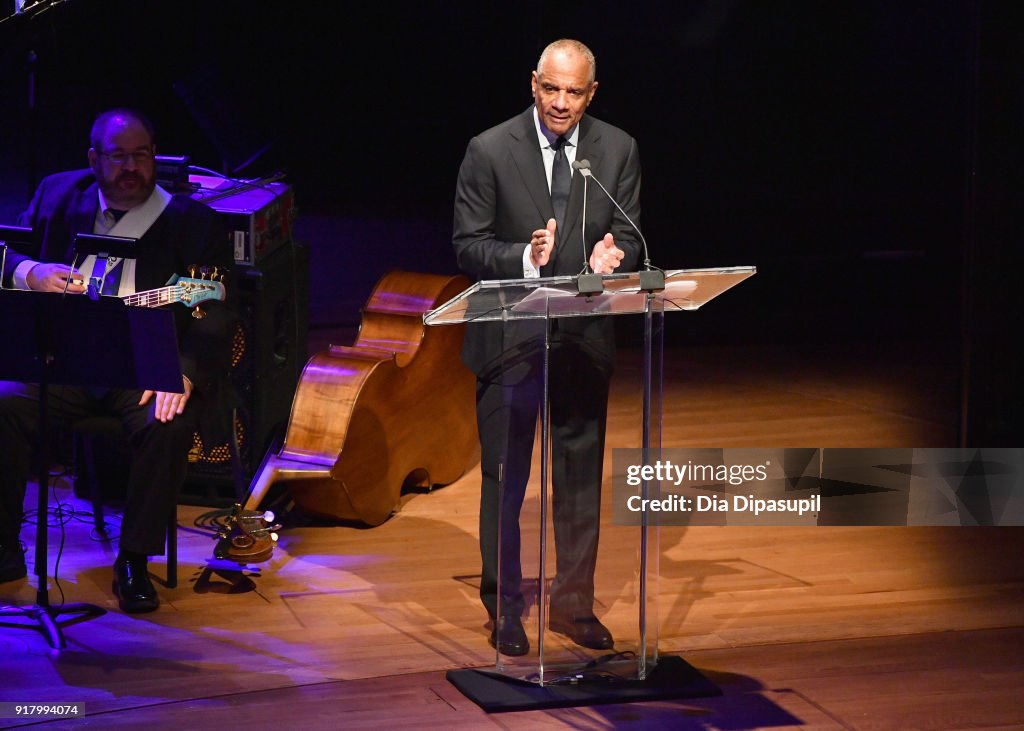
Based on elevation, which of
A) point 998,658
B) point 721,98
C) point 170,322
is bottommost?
point 998,658

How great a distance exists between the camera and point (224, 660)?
363 cm

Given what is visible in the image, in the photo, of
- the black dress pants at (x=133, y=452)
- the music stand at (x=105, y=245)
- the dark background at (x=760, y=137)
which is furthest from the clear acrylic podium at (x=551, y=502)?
the dark background at (x=760, y=137)

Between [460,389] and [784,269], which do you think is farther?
[784,269]

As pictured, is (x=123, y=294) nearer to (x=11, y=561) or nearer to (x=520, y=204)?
(x=11, y=561)

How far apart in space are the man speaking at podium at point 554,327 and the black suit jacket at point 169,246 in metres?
1.01

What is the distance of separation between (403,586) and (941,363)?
4.13m

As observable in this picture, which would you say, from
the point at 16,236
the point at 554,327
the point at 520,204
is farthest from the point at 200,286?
the point at 554,327

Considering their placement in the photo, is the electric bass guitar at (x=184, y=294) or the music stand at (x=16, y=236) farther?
the music stand at (x=16, y=236)

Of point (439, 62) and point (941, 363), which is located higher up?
point (439, 62)

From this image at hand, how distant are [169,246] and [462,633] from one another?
152cm

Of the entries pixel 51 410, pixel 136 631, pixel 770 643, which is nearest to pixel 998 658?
pixel 770 643

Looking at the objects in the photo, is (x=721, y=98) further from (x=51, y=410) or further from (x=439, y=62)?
(x=51, y=410)

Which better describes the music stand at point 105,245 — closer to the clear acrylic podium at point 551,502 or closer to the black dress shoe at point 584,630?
the clear acrylic podium at point 551,502

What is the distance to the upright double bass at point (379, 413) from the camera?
4.66m
